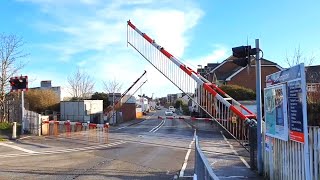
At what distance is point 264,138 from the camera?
41.9ft

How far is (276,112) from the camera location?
10.6 m

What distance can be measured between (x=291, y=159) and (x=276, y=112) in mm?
1312

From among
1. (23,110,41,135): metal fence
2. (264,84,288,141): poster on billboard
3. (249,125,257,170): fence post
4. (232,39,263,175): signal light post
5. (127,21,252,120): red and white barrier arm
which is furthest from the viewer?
(23,110,41,135): metal fence

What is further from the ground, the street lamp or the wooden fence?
the street lamp

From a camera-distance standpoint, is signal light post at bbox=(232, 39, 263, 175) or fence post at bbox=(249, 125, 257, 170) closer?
signal light post at bbox=(232, 39, 263, 175)

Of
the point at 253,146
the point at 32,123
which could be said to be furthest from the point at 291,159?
the point at 32,123

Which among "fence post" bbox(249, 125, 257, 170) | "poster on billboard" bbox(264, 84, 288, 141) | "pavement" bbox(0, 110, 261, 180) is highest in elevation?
"poster on billboard" bbox(264, 84, 288, 141)

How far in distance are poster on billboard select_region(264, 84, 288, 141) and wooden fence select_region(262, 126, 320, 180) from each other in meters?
0.24

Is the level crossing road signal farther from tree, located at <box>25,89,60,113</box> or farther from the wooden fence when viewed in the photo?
tree, located at <box>25,89,60,113</box>

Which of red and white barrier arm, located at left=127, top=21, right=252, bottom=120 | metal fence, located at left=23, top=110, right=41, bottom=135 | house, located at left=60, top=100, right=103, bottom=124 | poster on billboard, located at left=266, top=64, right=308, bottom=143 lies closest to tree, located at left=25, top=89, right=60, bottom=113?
house, located at left=60, top=100, right=103, bottom=124

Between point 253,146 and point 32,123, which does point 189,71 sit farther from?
point 32,123

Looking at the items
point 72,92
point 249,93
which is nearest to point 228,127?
point 249,93

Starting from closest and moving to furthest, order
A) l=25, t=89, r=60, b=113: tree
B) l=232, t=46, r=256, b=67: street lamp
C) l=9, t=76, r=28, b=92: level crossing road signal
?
l=232, t=46, r=256, b=67: street lamp → l=9, t=76, r=28, b=92: level crossing road signal → l=25, t=89, r=60, b=113: tree

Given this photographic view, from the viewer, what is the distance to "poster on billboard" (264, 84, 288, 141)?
32.3 feet
